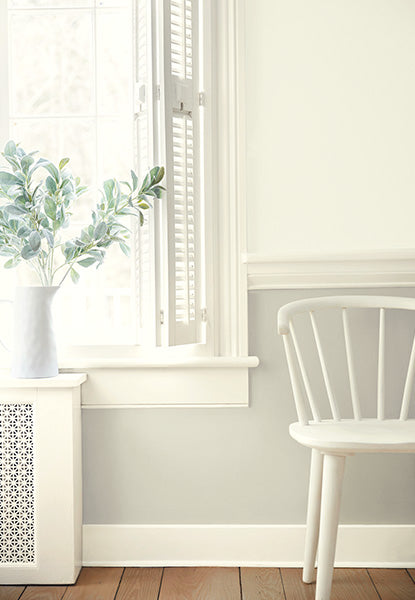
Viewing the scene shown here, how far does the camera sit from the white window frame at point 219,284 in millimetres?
2229

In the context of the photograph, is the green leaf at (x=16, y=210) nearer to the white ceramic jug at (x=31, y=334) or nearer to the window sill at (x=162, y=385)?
the white ceramic jug at (x=31, y=334)

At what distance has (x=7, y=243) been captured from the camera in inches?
82.7

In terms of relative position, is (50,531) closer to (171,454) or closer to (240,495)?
(171,454)

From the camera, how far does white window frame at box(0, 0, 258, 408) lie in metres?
2.23

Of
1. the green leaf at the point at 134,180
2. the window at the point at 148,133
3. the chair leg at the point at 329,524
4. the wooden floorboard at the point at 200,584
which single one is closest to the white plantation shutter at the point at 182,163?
the window at the point at 148,133

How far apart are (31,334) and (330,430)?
3.46 feet

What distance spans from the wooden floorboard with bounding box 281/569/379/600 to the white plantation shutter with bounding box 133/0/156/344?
0.96 m

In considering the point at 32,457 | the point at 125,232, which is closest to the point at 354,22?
the point at 125,232

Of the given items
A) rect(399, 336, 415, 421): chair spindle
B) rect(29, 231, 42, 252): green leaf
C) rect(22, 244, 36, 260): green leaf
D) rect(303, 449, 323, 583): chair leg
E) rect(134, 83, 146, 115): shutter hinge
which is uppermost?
rect(134, 83, 146, 115): shutter hinge

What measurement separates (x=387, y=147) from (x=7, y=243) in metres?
1.41

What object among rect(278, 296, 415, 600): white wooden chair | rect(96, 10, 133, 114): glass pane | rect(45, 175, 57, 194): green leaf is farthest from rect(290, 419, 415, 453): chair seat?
rect(96, 10, 133, 114): glass pane

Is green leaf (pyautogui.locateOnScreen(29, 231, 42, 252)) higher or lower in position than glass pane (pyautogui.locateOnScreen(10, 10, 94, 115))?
lower

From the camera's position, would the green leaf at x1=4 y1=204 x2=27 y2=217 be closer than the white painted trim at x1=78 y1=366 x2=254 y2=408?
Yes

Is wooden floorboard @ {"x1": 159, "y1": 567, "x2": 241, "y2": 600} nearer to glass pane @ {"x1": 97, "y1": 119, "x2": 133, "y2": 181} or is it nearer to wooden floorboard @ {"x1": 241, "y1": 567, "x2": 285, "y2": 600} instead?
wooden floorboard @ {"x1": 241, "y1": 567, "x2": 285, "y2": 600}
